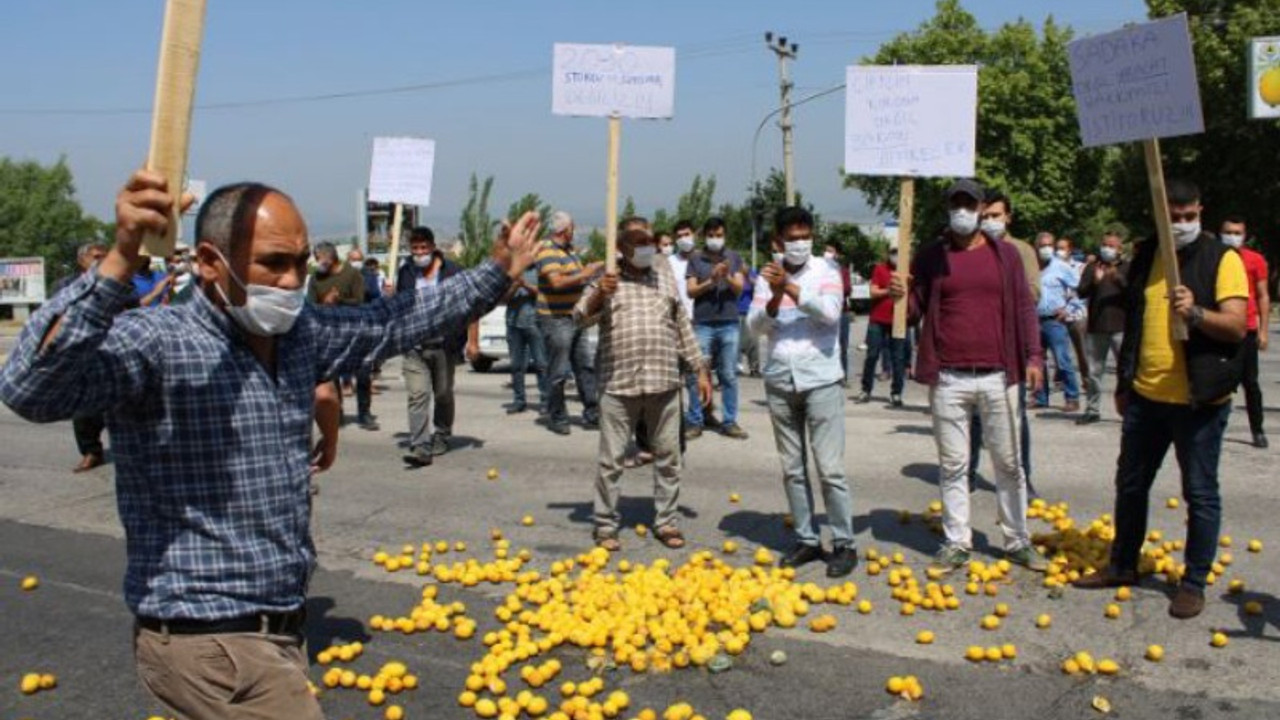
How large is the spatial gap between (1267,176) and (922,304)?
3478 cm

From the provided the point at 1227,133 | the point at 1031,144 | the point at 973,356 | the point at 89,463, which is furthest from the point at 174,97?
the point at 1031,144

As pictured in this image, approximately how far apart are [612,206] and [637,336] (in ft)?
2.74

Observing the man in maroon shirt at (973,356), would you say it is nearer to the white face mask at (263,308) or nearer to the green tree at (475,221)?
the white face mask at (263,308)

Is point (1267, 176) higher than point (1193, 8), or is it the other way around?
point (1193, 8)

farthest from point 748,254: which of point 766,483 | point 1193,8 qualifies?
point 766,483

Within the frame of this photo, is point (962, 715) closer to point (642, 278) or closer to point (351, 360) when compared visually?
point (351, 360)

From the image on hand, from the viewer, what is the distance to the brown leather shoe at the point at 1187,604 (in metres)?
5.31

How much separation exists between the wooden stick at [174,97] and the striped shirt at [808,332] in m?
4.12

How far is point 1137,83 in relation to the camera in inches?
212

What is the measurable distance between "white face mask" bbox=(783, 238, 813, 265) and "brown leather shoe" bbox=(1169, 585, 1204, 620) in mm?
2610

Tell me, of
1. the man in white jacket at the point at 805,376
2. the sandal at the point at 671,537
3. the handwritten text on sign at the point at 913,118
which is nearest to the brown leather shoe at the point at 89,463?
the sandal at the point at 671,537

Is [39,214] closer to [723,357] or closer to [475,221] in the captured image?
[475,221]

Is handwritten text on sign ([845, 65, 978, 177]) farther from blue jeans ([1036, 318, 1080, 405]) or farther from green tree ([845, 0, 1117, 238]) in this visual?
green tree ([845, 0, 1117, 238])

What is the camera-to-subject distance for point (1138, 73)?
17.7ft
